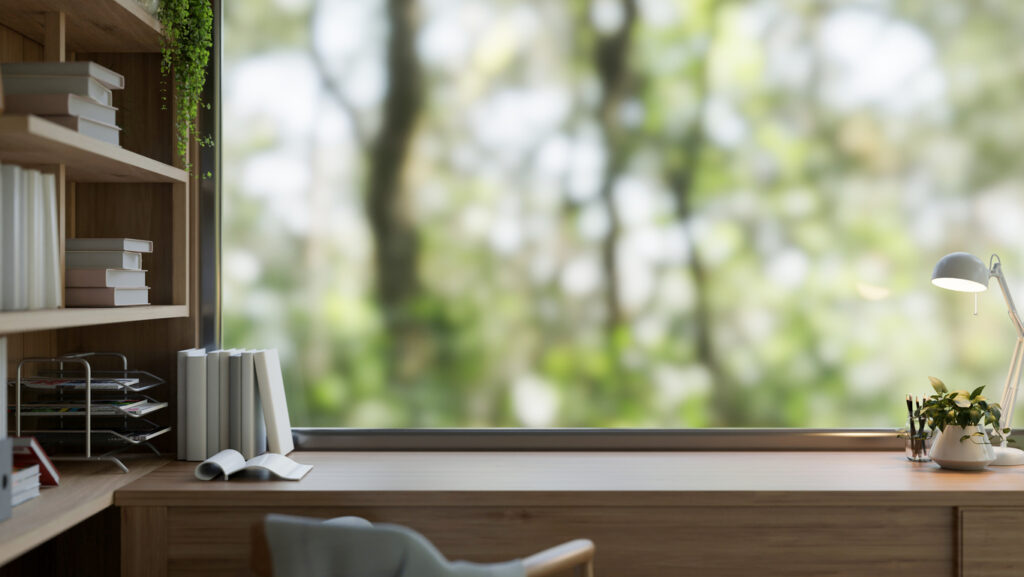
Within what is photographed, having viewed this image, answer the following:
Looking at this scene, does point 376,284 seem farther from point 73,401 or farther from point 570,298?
point 73,401

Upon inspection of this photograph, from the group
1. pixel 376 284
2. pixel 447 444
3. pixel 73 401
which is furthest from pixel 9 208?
pixel 447 444

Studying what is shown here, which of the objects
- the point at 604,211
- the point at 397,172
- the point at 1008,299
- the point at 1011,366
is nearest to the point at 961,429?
the point at 1011,366

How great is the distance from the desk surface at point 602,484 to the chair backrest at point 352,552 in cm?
39

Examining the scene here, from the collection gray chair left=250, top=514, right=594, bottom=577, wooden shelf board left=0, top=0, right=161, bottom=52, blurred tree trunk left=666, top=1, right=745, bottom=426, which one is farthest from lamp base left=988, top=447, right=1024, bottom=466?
wooden shelf board left=0, top=0, right=161, bottom=52

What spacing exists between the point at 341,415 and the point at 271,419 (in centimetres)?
27

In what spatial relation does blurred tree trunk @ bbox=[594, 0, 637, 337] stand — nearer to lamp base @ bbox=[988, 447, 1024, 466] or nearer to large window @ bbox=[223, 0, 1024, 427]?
large window @ bbox=[223, 0, 1024, 427]

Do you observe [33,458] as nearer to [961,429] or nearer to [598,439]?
[598,439]

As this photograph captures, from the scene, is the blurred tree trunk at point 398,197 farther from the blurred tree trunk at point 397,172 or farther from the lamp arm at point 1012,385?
the lamp arm at point 1012,385

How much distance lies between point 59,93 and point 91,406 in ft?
2.55

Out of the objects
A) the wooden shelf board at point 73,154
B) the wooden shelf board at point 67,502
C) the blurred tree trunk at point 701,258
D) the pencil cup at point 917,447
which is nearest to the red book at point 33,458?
the wooden shelf board at point 67,502

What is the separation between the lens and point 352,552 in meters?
1.42

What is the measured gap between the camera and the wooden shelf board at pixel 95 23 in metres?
1.89

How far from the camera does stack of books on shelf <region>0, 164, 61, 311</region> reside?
1592 millimetres

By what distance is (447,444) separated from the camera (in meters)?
2.32
